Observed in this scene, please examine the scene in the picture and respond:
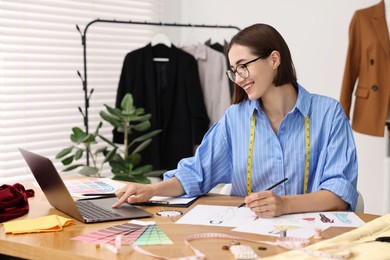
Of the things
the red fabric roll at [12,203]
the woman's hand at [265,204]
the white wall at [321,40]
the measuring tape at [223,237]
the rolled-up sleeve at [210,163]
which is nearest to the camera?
the measuring tape at [223,237]

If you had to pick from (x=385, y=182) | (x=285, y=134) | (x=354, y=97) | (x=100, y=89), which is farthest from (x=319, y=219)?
(x=100, y=89)

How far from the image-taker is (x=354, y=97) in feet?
14.0

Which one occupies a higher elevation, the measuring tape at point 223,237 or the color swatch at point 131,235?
the measuring tape at point 223,237

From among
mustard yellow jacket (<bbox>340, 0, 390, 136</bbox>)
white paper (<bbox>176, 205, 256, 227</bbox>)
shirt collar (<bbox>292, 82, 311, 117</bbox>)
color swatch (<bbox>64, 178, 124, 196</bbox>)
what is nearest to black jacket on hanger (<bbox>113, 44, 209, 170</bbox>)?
mustard yellow jacket (<bbox>340, 0, 390, 136</bbox>)

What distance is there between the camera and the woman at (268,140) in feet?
7.48

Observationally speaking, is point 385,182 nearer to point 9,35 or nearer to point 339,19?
point 339,19

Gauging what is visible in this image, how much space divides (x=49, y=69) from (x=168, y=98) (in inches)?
32.5

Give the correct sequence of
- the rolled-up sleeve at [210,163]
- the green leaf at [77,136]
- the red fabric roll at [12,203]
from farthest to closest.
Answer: the green leaf at [77,136] → the rolled-up sleeve at [210,163] → the red fabric roll at [12,203]

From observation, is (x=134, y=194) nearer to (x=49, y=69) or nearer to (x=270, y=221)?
(x=270, y=221)

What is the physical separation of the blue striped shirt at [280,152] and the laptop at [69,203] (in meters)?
0.34

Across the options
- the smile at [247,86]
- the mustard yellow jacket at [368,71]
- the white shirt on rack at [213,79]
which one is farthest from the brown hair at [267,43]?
the white shirt on rack at [213,79]

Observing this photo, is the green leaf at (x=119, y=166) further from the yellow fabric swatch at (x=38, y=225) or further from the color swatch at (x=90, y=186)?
the yellow fabric swatch at (x=38, y=225)

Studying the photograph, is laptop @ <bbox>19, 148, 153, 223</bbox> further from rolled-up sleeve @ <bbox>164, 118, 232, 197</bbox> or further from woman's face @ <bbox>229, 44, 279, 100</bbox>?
woman's face @ <bbox>229, 44, 279, 100</bbox>

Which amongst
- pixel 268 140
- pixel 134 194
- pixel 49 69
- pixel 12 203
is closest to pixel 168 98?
pixel 49 69
